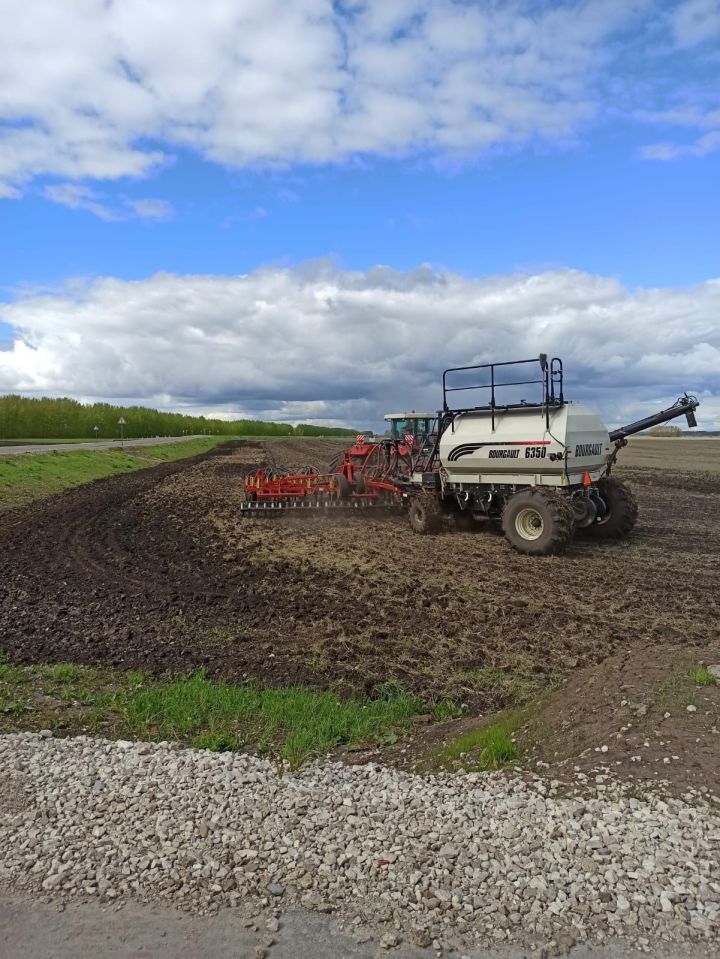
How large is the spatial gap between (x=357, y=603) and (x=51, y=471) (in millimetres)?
24667

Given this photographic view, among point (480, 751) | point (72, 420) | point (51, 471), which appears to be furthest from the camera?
point (72, 420)

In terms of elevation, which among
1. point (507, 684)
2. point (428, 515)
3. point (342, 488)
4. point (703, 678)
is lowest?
point (507, 684)

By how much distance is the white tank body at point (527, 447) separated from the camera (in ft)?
39.7

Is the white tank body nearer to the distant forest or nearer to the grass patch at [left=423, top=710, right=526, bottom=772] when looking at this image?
the grass patch at [left=423, top=710, right=526, bottom=772]

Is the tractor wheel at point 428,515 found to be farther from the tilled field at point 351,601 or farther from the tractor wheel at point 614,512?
the tractor wheel at point 614,512

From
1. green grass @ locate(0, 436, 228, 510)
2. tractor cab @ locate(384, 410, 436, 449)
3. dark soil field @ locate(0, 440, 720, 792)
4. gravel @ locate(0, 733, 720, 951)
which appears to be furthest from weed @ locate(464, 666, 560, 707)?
green grass @ locate(0, 436, 228, 510)

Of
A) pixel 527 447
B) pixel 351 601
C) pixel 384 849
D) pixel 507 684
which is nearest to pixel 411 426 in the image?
pixel 527 447

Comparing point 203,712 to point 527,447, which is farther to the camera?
point 527,447

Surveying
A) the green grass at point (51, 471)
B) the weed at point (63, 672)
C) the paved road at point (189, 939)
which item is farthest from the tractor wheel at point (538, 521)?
the green grass at point (51, 471)

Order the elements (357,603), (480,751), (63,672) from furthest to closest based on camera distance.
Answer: (357,603), (63,672), (480,751)

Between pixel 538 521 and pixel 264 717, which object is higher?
pixel 538 521

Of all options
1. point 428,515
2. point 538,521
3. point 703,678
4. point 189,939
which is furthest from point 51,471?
point 189,939

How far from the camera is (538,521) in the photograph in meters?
12.4

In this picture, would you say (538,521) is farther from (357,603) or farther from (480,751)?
(480,751)
